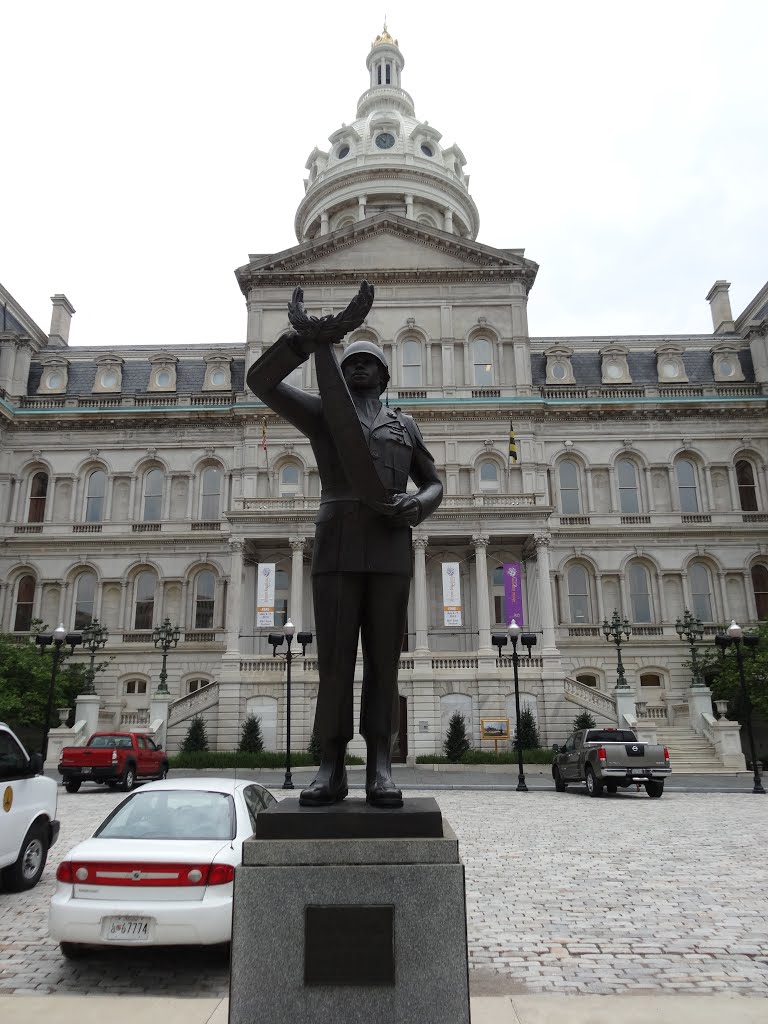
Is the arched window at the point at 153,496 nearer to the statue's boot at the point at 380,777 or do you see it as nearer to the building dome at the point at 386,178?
the building dome at the point at 386,178

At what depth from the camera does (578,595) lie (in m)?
40.9

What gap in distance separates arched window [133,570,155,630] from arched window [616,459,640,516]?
2504 centimetres

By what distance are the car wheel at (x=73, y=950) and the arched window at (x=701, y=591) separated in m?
37.8

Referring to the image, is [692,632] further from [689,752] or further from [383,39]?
[383,39]

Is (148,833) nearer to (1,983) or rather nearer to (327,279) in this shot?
(1,983)

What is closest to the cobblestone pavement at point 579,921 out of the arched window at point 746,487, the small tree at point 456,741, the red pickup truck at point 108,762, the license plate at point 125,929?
the license plate at point 125,929

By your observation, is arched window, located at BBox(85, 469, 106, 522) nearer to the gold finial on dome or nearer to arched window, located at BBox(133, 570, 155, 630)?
arched window, located at BBox(133, 570, 155, 630)

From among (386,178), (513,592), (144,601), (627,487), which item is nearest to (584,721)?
(513,592)

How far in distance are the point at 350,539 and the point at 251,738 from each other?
1121 inches

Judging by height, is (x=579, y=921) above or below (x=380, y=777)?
below

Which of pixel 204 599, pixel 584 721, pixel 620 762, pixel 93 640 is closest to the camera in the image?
pixel 620 762

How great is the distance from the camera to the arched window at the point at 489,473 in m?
40.4

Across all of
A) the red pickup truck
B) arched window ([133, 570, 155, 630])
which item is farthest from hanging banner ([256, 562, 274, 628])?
the red pickup truck

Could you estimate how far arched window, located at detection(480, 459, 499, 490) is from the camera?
40.4m
